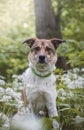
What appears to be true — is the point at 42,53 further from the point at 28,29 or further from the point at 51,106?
the point at 28,29

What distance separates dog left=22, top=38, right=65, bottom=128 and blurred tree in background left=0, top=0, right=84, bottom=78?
1109 millimetres

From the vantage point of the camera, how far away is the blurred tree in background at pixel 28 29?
10.6 m

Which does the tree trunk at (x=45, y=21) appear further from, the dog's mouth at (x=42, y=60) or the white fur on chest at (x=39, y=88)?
the dog's mouth at (x=42, y=60)

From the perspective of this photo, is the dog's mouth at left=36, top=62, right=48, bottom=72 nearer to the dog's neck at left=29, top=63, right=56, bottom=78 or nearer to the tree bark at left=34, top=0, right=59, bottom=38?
the dog's neck at left=29, top=63, right=56, bottom=78

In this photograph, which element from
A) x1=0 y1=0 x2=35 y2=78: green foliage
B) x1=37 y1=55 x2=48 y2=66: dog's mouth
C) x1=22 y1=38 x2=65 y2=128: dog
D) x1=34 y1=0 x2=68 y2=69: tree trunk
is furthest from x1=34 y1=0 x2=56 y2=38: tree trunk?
x1=37 y1=55 x2=48 y2=66: dog's mouth

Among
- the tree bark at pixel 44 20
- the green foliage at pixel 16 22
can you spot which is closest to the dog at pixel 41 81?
the tree bark at pixel 44 20

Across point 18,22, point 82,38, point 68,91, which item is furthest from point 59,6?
point 18,22

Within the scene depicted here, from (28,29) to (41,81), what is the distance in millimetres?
18802

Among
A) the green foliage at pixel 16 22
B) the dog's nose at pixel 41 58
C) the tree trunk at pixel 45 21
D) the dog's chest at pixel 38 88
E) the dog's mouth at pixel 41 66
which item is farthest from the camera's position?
the green foliage at pixel 16 22

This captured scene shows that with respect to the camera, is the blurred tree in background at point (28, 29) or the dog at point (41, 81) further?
the blurred tree in background at point (28, 29)

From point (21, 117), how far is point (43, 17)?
6.44m

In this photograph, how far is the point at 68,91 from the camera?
7.24 meters

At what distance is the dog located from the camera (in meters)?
6.12

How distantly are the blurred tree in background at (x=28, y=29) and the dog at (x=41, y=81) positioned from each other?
111 centimetres
